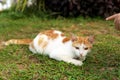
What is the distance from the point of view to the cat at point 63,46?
4.14m

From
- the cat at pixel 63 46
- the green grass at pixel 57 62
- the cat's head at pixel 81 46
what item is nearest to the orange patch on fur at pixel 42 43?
the cat at pixel 63 46

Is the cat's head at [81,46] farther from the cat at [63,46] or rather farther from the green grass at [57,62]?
the green grass at [57,62]

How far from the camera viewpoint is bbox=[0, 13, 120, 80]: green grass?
A: 13.1 feet

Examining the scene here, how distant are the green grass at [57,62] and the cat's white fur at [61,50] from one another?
2.7 inches

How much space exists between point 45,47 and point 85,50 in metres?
0.66

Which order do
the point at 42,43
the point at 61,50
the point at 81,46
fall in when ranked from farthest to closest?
the point at 42,43, the point at 61,50, the point at 81,46

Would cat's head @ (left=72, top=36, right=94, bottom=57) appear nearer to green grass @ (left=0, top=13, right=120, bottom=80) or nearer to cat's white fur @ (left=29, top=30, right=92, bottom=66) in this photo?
cat's white fur @ (left=29, top=30, right=92, bottom=66)

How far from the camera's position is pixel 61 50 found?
171 inches

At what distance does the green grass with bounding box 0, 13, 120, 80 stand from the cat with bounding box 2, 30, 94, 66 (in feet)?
0.26

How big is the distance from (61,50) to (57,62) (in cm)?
16

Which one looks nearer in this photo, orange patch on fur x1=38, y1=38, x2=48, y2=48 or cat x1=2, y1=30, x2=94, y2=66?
cat x1=2, y1=30, x2=94, y2=66

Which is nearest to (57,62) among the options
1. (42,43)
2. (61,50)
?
(61,50)

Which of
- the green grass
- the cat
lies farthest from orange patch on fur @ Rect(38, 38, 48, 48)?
the green grass

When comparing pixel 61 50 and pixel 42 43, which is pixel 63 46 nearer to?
pixel 61 50
